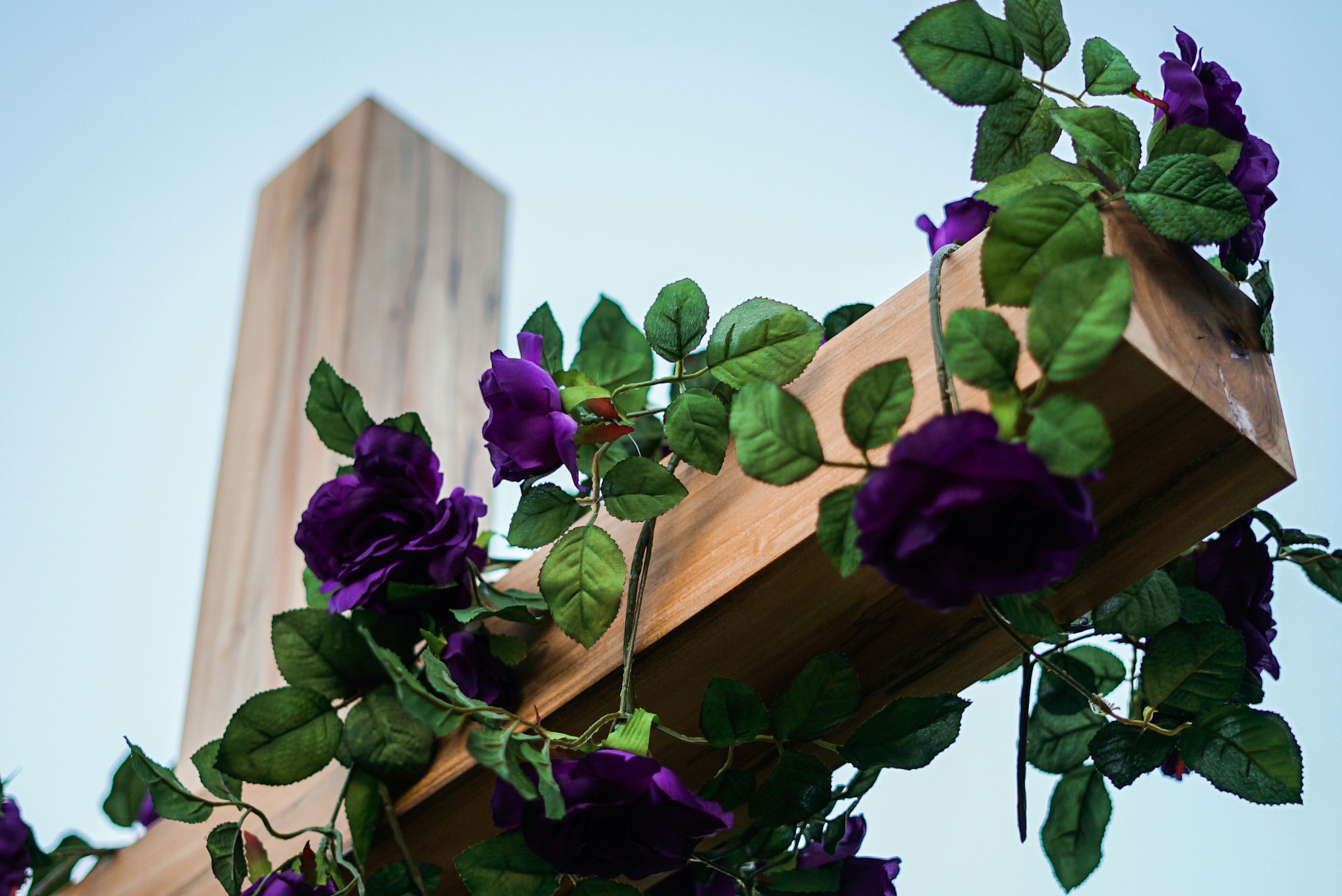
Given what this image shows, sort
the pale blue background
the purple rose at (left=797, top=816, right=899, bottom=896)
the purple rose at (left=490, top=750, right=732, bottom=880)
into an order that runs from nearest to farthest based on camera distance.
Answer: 1. the purple rose at (left=490, top=750, right=732, bottom=880)
2. the purple rose at (left=797, top=816, right=899, bottom=896)
3. the pale blue background

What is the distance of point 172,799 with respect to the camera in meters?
0.47

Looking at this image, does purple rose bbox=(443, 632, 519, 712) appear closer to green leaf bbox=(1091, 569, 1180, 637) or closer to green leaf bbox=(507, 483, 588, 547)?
green leaf bbox=(507, 483, 588, 547)

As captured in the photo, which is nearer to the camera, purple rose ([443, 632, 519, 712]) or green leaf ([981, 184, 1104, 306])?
green leaf ([981, 184, 1104, 306])

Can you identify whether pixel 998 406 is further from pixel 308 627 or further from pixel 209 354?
pixel 209 354

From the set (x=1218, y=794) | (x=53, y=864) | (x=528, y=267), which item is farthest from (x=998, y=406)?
(x=528, y=267)

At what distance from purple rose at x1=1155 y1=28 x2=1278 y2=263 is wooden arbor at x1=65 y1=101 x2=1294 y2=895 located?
27mm

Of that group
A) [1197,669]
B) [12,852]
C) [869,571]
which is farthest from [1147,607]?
[12,852]

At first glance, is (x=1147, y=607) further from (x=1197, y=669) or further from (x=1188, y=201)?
(x=1188, y=201)

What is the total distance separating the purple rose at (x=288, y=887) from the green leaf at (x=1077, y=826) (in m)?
0.35

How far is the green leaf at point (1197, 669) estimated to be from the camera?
1.26 ft

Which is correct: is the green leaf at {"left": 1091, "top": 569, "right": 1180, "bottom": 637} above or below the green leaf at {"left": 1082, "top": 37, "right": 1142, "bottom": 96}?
below

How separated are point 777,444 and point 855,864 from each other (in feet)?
0.81

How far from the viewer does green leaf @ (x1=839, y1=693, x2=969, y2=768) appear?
38 cm

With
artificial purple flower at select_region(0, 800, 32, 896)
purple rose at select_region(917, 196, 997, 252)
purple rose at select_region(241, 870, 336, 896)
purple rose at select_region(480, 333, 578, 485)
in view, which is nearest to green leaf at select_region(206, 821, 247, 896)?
purple rose at select_region(241, 870, 336, 896)
